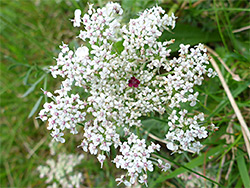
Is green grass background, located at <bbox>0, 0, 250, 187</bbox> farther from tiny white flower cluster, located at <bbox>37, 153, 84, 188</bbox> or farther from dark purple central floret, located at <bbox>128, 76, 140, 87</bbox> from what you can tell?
dark purple central floret, located at <bbox>128, 76, 140, 87</bbox>

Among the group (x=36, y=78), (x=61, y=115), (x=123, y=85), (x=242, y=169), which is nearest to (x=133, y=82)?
(x=123, y=85)

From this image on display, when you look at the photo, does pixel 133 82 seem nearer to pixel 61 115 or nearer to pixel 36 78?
pixel 61 115

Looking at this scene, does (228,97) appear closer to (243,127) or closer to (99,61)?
(243,127)

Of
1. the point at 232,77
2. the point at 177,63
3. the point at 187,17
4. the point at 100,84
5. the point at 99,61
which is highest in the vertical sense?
the point at 187,17

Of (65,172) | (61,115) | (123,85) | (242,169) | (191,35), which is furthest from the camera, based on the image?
(65,172)

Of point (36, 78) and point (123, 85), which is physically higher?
point (36, 78)

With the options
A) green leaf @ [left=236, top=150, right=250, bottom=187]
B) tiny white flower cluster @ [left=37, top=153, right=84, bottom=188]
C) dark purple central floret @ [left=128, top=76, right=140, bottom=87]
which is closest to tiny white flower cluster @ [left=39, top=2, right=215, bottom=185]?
dark purple central floret @ [left=128, top=76, right=140, bottom=87]

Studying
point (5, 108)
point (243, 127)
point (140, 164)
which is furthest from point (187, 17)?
point (5, 108)

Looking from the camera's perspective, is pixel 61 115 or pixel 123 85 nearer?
pixel 61 115
